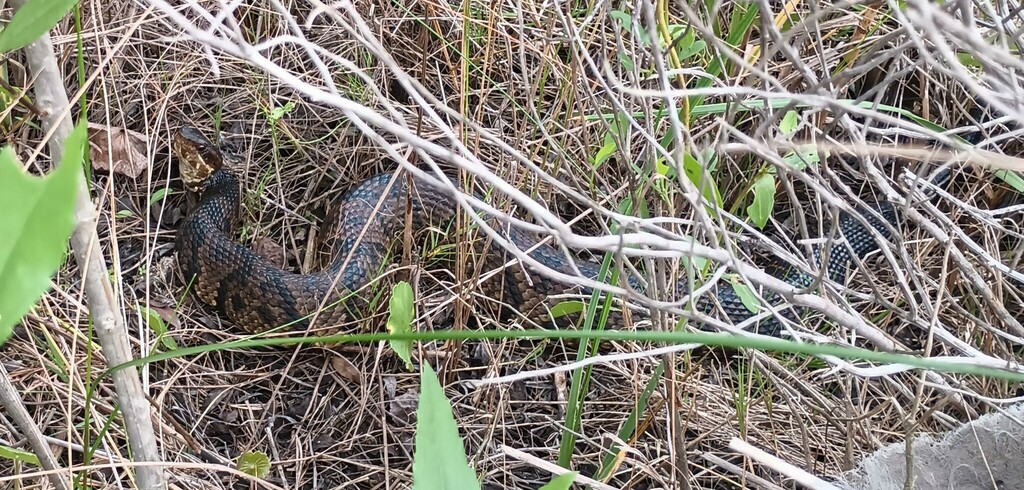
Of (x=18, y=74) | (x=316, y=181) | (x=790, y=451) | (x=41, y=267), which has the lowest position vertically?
(x=790, y=451)

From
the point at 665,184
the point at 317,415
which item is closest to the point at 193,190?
the point at 317,415

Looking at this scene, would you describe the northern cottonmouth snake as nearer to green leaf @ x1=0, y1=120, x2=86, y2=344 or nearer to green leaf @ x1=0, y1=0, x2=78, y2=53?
green leaf @ x1=0, y1=0, x2=78, y2=53

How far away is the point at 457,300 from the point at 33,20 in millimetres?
1487

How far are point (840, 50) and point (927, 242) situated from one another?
786 mm

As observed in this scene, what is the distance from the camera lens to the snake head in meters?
2.91

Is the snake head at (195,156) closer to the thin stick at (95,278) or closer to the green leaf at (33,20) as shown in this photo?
the thin stick at (95,278)

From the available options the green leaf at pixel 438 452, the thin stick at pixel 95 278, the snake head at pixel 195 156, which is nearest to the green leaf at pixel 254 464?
the thin stick at pixel 95 278

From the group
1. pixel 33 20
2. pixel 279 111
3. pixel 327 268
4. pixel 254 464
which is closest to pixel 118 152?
pixel 279 111

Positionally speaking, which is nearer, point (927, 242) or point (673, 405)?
point (673, 405)

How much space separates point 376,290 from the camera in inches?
102

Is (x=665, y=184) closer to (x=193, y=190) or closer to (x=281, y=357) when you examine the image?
(x=281, y=357)

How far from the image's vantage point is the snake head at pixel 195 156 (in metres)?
2.91

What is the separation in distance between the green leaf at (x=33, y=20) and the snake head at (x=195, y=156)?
7.54ft

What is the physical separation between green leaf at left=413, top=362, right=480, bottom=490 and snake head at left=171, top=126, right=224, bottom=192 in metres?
2.54
